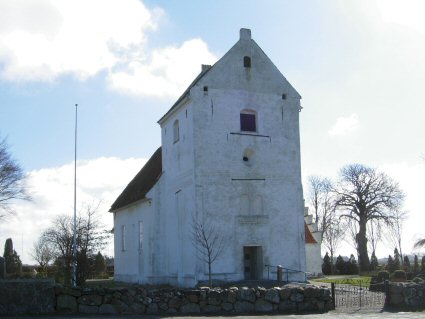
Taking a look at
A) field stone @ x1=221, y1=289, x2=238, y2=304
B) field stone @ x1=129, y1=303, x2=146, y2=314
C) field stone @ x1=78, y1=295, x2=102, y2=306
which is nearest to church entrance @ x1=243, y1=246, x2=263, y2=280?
field stone @ x1=221, y1=289, x2=238, y2=304

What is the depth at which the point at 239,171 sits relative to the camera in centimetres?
3141

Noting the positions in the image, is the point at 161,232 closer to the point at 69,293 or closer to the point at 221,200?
the point at 221,200

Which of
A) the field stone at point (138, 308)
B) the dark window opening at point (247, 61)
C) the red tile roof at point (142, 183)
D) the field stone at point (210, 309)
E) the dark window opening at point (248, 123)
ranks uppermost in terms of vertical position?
the dark window opening at point (247, 61)

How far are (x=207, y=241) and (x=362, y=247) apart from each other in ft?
112

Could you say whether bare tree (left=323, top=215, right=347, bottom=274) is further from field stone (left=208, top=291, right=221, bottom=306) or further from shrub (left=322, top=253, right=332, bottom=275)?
field stone (left=208, top=291, right=221, bottom=306)

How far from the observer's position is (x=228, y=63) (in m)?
32.1

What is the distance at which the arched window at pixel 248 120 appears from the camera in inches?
1266

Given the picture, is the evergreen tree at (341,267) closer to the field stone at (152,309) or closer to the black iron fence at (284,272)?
the black iron fence at (284,272)

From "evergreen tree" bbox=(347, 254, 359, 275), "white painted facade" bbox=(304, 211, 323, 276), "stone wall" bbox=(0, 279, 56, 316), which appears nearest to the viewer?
"stone wall" bbox=(0, 279, 56, 316)

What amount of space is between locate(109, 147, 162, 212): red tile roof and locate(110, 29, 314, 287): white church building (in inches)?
175

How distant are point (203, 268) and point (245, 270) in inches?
112

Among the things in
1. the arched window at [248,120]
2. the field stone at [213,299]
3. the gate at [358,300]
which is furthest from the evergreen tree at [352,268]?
the field stone at [213,299]

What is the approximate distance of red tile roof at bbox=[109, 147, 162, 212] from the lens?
127 ft

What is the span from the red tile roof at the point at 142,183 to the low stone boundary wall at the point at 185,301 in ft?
58.3
